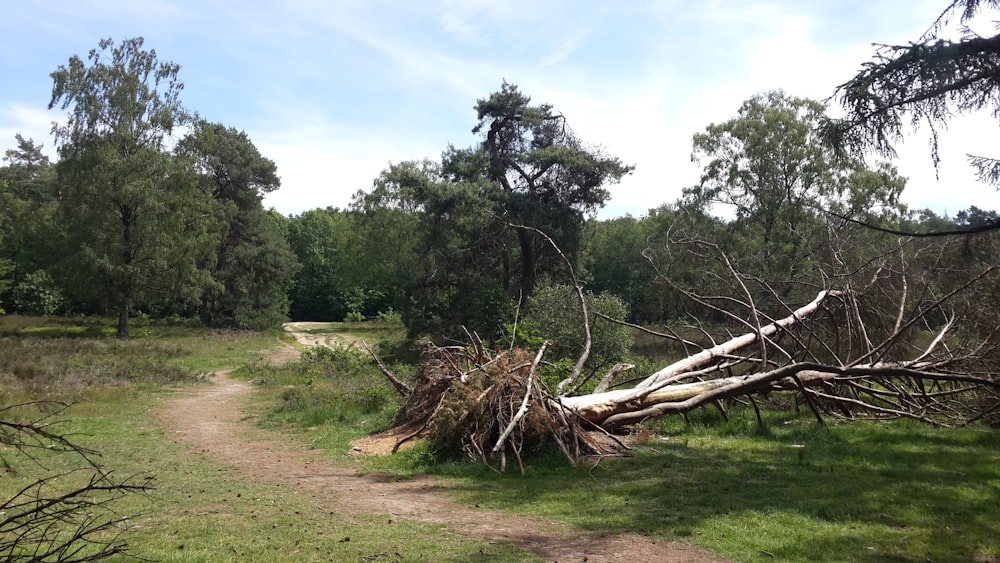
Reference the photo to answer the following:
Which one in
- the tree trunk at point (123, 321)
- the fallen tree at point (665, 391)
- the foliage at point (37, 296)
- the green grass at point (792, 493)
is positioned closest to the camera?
the green grass at point (792, 493)

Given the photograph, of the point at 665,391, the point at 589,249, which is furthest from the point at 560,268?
the point at 665,391

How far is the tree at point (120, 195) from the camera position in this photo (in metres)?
32.1

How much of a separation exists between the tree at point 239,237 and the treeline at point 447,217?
109mm

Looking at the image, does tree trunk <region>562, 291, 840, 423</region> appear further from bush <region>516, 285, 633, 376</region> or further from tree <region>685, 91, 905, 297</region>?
tree <region>685, 91, 905, 297</region>

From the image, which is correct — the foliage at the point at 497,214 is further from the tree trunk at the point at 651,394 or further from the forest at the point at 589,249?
the tree trunk at the point at 651,394

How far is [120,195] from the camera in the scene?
32062 mm

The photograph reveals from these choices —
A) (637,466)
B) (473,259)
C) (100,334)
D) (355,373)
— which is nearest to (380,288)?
(100,334)

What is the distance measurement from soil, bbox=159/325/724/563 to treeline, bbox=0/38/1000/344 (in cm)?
1022

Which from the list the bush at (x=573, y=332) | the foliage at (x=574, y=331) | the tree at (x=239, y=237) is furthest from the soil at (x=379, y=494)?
the tree at (x=239, y=237)

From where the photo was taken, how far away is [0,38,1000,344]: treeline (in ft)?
85.7

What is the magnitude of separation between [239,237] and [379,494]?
4025 centimetres

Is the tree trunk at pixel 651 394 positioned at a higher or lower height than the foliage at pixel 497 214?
lower

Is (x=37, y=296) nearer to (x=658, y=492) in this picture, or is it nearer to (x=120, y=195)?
(x=120, y=195)

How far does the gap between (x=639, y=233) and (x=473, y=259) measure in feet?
95.9
